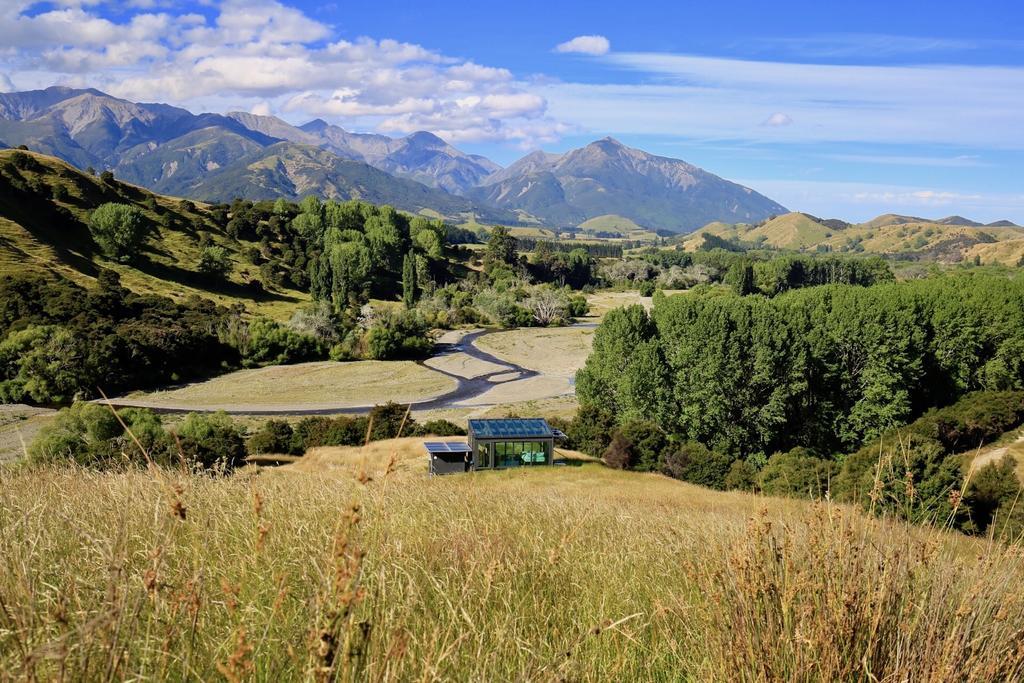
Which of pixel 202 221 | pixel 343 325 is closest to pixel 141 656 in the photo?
pixel 343 325

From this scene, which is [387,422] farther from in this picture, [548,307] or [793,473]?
[548,307]

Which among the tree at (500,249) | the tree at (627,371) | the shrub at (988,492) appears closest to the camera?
the shrub at (988,492)

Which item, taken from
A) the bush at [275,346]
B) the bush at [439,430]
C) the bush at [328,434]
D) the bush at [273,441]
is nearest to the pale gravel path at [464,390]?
the bush at [328,434]

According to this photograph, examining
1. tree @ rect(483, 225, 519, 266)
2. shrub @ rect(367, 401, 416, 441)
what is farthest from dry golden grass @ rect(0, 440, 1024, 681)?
tree @ rect(483, 225, 519, 266)

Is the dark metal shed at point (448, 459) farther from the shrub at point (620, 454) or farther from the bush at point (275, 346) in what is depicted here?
the bush at point (275, 346)

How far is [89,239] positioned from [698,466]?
277ft

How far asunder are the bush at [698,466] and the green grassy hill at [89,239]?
6209 centimetres

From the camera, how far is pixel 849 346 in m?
42.5

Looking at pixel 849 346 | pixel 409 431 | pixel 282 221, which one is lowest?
pixel 409 431

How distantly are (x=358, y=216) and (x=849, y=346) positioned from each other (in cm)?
10174

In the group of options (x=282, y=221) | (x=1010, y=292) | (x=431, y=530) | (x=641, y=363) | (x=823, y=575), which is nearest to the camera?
(x=823, y=575)

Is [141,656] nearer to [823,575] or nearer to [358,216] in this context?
[823,575]

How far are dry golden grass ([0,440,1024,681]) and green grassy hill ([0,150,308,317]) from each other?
259 feet

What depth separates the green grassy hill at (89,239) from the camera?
7388 cm
